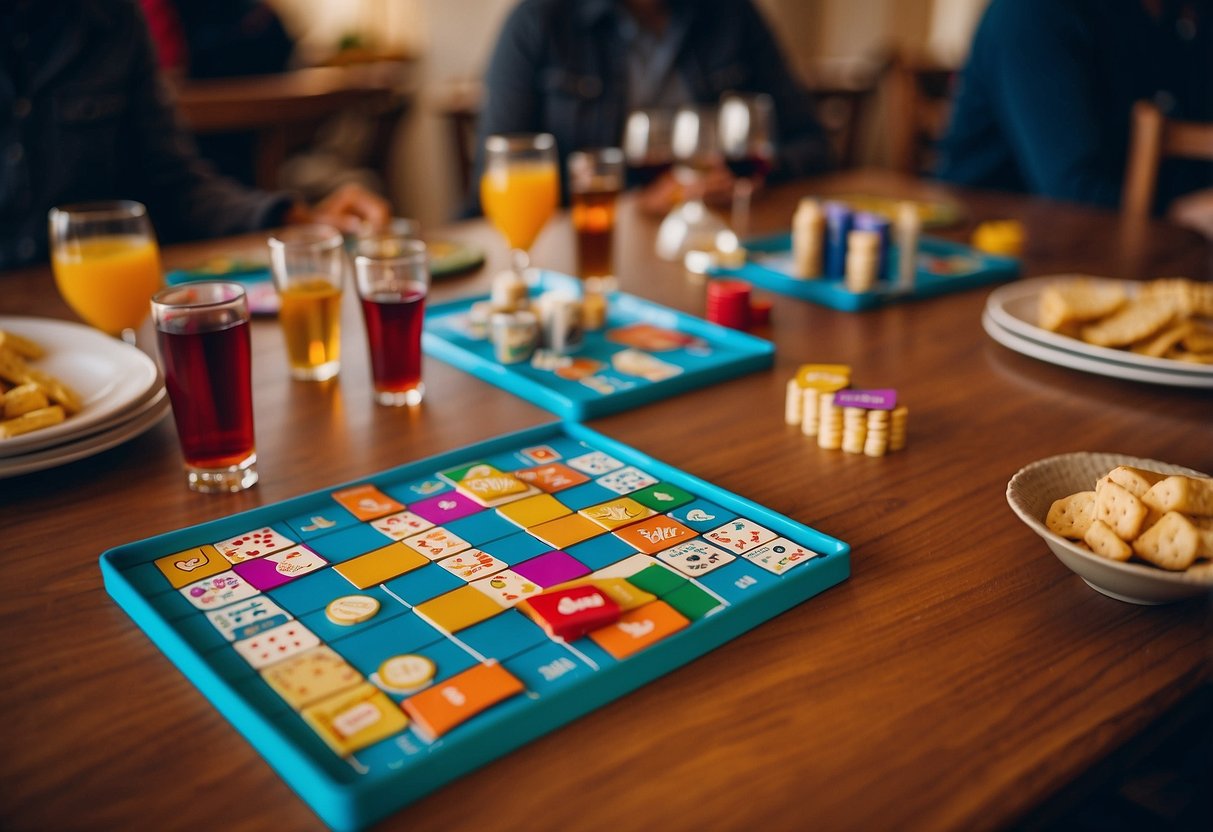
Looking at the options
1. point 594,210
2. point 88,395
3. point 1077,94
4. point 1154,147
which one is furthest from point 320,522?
point 1077,94

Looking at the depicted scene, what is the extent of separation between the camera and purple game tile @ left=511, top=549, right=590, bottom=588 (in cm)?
74

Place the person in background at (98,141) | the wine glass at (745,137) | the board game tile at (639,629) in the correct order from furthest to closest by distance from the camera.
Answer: the person in background at (98,141), the wine glass at (745,137), the board game tile at (639,629)

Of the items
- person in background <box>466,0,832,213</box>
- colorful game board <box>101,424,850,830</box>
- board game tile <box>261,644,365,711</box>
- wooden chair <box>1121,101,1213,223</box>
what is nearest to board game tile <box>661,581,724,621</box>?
colorful game board <box>101,424,850,830</box>

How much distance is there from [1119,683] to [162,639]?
2.04 ft

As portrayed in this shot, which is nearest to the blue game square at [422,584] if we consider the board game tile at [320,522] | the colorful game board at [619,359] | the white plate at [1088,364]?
the board game tile at [320,522]

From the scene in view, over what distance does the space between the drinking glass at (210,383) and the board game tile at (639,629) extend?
1.32 feet

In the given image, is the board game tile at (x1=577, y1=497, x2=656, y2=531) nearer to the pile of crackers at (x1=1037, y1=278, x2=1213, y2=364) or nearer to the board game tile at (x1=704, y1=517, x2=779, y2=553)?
the board game tile at (x1=704, y1=517, x2=779, y2=553)

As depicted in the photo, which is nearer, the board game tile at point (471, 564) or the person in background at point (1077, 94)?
the board game tile at point (471, 564)

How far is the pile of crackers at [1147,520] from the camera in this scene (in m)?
0.69

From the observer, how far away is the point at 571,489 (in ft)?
2.90

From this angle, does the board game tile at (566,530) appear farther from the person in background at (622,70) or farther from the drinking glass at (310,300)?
the person in background at (622,70)

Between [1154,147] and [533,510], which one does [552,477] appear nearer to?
[533,510]

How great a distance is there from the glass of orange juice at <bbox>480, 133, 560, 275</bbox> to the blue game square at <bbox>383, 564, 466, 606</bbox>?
85 cm

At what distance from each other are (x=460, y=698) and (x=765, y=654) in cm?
21
